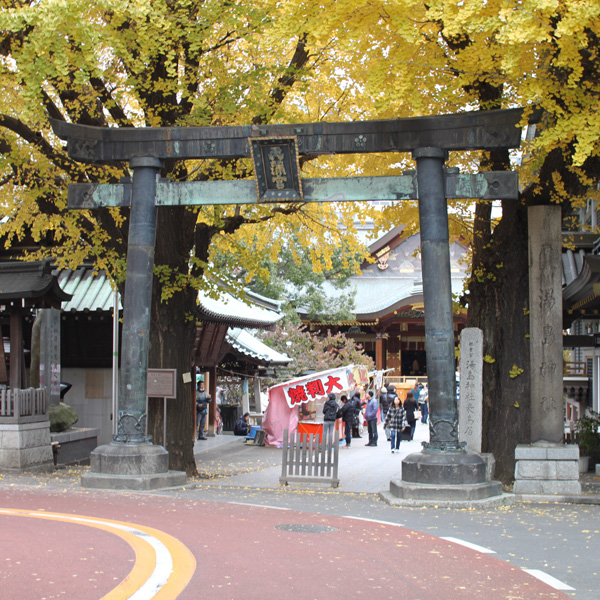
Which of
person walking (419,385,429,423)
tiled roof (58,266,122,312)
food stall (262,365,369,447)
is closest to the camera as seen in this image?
tiled roof (58,266,122,312)

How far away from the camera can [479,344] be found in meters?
12.7

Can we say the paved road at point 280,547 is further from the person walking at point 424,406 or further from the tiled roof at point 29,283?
the person walking at point 424,406

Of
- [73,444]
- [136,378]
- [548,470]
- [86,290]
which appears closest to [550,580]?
[548,470]

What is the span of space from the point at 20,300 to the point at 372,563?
11.6 metres

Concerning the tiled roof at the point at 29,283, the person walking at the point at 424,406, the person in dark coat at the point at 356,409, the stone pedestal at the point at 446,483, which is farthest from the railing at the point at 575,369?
the tiled roof at the point at 29,283

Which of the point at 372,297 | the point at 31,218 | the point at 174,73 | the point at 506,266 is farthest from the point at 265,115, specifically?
the point at 372,297

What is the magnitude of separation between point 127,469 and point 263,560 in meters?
5.30

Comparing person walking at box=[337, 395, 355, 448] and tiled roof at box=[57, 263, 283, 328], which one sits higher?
tiled roof at box=[57, 263, 283, 328]

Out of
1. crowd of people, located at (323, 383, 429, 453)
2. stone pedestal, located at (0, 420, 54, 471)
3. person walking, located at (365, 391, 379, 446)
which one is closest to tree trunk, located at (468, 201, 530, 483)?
crowd of people, located at (323, 383, 429, 453)

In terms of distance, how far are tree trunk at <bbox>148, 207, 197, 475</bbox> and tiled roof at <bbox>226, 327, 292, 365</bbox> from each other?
12963 millimetres

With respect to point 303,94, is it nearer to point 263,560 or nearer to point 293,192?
point 293,192

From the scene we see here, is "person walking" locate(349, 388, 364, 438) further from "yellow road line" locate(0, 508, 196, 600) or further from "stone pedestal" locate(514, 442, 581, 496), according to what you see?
"yellow road line" locate(0, 508, 196, 600)

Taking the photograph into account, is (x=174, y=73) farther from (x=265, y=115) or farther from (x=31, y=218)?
(x=31, y=218)

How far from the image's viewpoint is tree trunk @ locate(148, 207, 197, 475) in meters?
14.4
